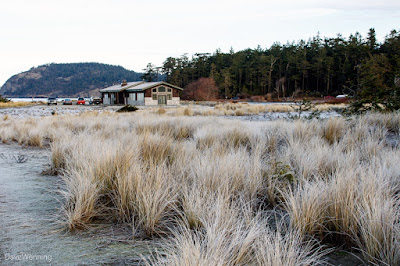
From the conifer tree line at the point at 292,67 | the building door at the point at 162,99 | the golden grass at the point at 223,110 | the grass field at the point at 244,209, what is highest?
the conifer tree line at the point at 292,67

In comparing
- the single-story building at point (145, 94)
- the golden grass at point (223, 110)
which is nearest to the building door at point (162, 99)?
the single-story building at point (145, 94)

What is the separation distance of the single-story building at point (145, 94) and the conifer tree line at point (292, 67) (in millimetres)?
24790

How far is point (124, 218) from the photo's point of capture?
2.69 m

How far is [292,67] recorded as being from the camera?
7256cm

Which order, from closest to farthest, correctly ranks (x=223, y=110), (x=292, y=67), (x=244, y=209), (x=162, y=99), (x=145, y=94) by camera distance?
(x=244, y=209) → (x=223, y=110) → (x=145, y=94) → (x=162, y=99) → (x=292, y=67)

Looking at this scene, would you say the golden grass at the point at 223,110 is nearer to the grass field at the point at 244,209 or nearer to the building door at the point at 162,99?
the grass field at the point at 244,209

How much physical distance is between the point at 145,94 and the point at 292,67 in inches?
1769

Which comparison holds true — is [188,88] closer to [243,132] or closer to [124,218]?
[243,132]

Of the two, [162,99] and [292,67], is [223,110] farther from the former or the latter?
[292,67]

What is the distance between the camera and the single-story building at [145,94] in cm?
4491

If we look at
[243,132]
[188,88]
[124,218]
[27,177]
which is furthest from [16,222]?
[188,88]

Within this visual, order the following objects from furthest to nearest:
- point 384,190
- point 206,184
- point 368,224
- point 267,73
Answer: point 267,73 < point 206,184 < point 384,190 < point 368,224

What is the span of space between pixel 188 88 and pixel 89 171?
63102mm

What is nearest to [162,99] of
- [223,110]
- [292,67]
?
[223,110]
